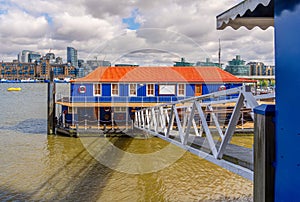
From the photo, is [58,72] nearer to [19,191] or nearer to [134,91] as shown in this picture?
[134,91]

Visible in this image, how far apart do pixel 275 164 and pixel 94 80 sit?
2083cm

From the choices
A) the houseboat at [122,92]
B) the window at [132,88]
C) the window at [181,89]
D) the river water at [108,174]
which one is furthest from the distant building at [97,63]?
the river water at [108,174]

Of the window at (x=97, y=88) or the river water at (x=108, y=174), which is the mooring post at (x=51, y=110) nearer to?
the river water at (x=108, y=174)

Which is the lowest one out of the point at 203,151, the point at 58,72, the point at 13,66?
the point at 203,151

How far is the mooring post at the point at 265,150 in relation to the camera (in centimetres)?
217

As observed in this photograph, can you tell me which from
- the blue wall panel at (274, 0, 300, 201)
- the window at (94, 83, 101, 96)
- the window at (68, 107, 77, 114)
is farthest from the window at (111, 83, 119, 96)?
the blue wall panel at (274, 0, 300, 201)

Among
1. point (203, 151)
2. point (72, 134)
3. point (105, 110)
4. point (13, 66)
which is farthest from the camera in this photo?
point (13, 66)

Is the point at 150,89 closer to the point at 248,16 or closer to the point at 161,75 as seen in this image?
the point at 161,75

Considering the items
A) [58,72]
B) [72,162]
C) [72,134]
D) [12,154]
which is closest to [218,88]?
[72,134]

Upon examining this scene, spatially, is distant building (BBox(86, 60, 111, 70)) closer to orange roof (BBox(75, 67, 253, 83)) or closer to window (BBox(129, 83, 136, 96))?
orange roof (BBox(75, 67, 253, 83))

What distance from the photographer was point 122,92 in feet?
72.8

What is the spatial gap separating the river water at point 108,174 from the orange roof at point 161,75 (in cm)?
534

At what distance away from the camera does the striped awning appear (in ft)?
8.24

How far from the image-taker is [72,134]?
65.8 ft
